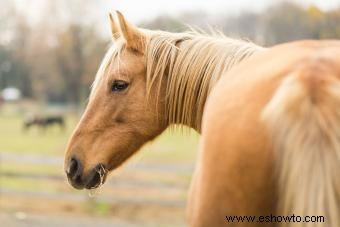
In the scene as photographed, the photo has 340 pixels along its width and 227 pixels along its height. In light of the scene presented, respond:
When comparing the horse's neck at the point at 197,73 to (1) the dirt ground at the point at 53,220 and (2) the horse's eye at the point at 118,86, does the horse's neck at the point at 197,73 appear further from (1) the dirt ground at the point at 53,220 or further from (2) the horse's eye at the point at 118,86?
(1) the dirt ground at the point at 53,220

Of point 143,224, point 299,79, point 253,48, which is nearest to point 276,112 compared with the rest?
point 299,79

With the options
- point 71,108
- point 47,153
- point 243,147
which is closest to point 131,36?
point 243,147

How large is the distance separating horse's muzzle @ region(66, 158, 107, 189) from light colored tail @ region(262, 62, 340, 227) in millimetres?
1300

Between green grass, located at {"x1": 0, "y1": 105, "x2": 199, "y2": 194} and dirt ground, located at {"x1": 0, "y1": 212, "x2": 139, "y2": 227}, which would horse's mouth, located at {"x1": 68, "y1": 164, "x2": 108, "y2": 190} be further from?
green grass, located at {"x1": 0, "y1": 105, "x2": 199, "y2": 194}

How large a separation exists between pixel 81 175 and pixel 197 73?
75 cm

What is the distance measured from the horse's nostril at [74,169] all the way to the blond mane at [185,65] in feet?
1.15

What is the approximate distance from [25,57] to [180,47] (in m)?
28.8

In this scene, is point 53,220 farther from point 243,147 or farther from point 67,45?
point 67,45

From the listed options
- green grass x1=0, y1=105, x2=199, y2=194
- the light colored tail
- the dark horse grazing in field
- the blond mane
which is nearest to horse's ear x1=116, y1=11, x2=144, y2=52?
the blond mane

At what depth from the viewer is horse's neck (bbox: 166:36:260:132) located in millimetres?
2344

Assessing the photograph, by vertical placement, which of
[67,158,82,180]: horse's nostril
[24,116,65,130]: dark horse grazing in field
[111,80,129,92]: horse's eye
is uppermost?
[111,80,129,92]: horse's eye

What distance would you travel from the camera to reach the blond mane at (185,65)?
7.83 ft

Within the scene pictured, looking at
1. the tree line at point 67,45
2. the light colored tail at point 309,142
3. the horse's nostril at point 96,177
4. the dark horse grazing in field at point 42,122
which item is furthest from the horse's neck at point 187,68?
the dark horse grazing in field at point 42,122

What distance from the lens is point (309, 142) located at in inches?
57.4
